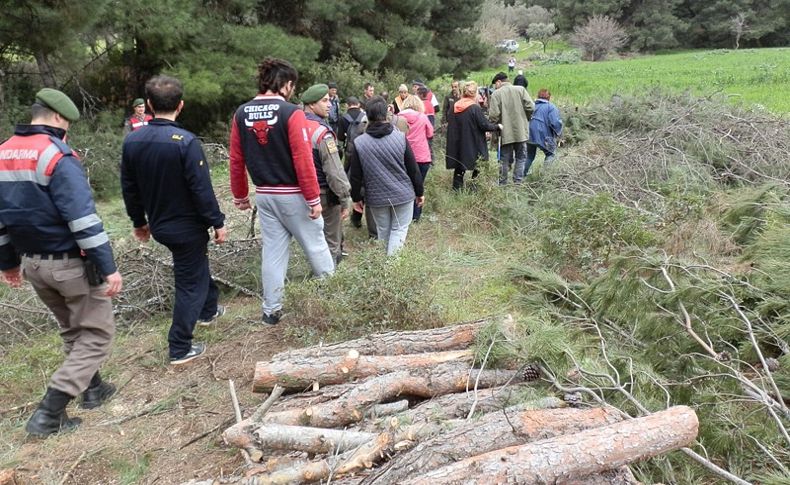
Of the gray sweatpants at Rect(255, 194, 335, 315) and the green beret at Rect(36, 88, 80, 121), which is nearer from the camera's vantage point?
the green beret at Rect(36, 88, 80, 121)

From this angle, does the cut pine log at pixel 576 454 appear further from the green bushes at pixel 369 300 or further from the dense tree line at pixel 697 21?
the dense tree line at pixel 697 21

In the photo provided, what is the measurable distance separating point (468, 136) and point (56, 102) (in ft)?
17.6

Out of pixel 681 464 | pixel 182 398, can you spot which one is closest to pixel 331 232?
pixel 182 398

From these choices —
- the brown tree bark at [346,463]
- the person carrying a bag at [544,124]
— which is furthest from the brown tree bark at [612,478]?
the person carrying a bag at [544,124]

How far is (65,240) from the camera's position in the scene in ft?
10.4

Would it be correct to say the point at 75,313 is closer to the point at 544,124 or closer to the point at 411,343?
the point at 411,343

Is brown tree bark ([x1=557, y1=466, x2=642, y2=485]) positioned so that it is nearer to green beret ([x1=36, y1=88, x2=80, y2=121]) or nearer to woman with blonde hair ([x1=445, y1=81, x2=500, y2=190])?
green beret ([x1=36, y1=88, x2=80, y2=121])

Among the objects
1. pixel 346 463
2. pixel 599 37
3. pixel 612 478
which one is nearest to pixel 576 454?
pixel 612 478

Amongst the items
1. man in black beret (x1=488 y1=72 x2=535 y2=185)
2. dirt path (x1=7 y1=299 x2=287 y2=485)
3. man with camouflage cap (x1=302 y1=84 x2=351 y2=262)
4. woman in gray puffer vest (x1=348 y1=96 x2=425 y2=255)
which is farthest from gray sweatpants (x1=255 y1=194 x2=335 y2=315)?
man in black beret (x1=488 y1=72 x2=535 y2=185)

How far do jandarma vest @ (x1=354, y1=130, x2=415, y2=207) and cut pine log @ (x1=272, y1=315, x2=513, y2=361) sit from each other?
1.99 m

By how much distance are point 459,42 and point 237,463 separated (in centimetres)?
1959

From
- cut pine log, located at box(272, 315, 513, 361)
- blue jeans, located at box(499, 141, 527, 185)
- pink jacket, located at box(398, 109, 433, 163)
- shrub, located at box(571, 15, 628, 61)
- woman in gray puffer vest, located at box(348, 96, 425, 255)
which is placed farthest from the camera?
shrub, located at box(571, 15, 628, 61)

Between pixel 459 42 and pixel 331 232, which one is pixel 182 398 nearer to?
pixel 331 232

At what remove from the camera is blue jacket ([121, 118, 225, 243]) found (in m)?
3.57
